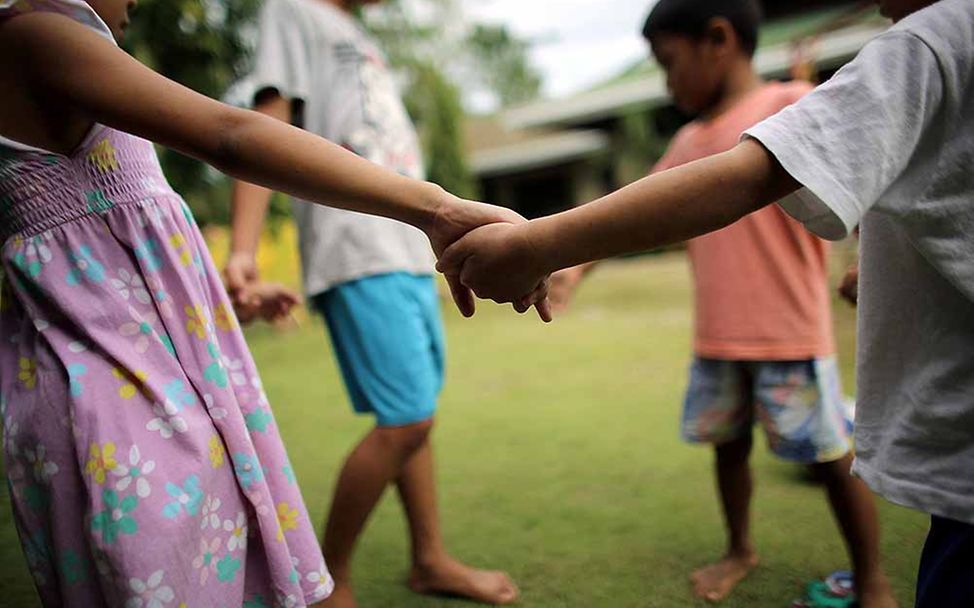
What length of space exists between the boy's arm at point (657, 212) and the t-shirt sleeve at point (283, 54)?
3.30ft

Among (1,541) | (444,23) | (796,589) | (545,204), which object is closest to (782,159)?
(796,589)

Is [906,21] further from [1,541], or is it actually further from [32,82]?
[1,541]

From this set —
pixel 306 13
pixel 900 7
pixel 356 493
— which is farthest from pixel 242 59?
pixel 900 7

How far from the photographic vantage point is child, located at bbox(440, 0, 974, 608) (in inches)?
36.4

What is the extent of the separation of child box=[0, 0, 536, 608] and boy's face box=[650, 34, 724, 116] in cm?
108

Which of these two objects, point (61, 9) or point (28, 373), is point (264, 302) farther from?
point (61, 9)

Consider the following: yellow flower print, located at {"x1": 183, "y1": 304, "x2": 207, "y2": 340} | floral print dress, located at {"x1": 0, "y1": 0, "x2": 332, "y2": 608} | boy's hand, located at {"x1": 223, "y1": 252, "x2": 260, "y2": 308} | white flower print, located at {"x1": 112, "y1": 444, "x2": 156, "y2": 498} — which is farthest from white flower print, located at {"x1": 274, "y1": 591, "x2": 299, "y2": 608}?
boy's hand, located at {"x1": 223, "y1": 252, "x2": 260, "y2": 308}

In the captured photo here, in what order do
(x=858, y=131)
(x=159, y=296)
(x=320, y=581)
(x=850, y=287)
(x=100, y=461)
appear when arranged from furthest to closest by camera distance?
(x=850, y=287) → (x=320, y=581) → (x=159, y=296) → (x=100, y=461) → (x=858, y=131)

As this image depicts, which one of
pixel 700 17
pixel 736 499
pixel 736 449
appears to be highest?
pixel 700 17

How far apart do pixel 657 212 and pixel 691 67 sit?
1.20 metres

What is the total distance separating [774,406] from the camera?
1884 mm

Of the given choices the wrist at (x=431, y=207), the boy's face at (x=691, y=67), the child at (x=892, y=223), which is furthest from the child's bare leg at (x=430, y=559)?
the boy's face at (x=691, y=67)

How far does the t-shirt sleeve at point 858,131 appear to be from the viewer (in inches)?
36.1

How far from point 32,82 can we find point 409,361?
3.35 ft
